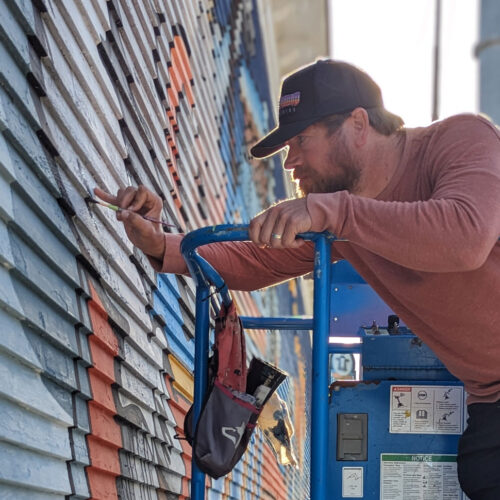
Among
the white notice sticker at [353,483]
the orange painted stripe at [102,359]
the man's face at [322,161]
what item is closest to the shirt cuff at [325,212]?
the man's face at [322,161]

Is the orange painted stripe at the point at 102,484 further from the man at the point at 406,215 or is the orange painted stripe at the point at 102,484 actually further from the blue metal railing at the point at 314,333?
the man at the point at 406,215

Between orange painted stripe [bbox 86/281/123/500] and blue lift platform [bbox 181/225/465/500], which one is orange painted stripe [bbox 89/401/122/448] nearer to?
orange painted stripe [bbox 86/281/123/500]

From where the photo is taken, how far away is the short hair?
280 centimetres

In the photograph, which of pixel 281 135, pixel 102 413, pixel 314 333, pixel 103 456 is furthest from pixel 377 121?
pixel 103 456

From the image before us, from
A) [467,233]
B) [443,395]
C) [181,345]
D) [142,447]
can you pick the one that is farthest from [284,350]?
[467,233]

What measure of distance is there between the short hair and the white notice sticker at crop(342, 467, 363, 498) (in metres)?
1.17

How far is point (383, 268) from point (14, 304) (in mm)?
1181

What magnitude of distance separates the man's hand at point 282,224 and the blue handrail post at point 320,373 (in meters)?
0.11

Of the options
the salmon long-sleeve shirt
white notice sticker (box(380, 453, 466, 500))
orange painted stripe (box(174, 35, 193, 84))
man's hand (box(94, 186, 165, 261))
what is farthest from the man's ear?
orange painted stripe (box(174, 35, 193, 84))

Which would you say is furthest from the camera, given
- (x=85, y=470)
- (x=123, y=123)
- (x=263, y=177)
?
(x=263, y=177)

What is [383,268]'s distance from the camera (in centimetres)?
275

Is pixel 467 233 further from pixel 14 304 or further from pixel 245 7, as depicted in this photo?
pixel 245 7

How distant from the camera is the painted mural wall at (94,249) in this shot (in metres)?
2.38

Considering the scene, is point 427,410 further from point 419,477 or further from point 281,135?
point 281,135
